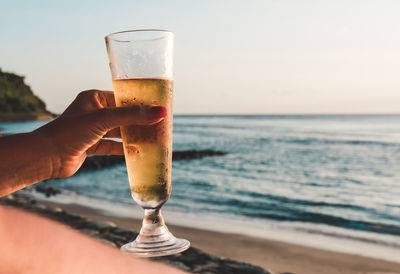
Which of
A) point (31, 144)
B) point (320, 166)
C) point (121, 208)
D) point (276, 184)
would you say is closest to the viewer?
point (31, 144)

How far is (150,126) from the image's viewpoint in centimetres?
164

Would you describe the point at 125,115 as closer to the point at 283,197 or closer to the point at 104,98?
the point at 104,98

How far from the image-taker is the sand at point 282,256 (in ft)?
22.1

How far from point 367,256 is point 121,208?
6.43m

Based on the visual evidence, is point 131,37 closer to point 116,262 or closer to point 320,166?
point 116,262

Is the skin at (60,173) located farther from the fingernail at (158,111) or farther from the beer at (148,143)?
the beer at (148,143)

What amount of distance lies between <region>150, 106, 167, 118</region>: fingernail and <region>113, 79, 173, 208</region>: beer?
0.29 feet

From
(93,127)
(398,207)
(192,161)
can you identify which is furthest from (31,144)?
(192,161)

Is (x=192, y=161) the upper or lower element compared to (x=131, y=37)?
lower

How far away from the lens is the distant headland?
3605 inches

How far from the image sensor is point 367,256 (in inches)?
290

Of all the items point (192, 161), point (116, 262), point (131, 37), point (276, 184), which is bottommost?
point (192, 161)

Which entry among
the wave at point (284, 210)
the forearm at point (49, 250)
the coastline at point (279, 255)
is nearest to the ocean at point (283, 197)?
the wave at point (284, 210)

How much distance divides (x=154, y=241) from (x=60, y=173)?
0.46 m
